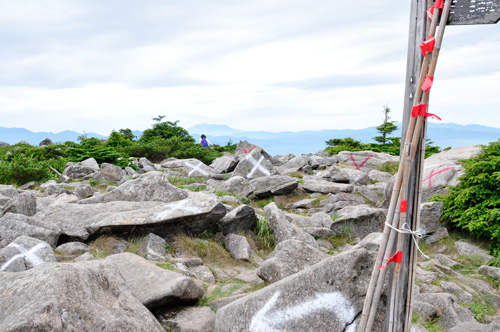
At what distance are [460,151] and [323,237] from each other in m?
7.22

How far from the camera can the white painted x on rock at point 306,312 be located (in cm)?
520

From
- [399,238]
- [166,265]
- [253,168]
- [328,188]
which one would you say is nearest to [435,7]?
[399,238]

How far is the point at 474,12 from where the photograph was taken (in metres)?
4.73

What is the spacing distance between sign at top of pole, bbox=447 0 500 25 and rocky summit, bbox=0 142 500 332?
2725mm

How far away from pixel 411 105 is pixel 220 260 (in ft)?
15.4

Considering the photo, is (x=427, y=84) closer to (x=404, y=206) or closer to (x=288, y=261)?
(x=404, y=206)

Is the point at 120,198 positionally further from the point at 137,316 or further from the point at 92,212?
the point at 137,316

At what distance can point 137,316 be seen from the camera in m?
5.02

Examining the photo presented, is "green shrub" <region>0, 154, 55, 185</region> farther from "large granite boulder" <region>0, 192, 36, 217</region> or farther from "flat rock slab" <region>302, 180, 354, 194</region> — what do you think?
"flat rock slab" <region>302, 180, 354, 194</region>

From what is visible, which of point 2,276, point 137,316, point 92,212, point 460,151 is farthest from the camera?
point 460,151

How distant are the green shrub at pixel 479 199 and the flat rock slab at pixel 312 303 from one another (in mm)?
6078

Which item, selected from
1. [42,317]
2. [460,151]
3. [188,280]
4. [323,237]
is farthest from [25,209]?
[460,151]

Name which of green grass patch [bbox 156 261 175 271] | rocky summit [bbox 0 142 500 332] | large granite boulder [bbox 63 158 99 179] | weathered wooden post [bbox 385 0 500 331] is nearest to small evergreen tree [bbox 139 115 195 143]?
large granite boulder [bbox 63 158 99 179]

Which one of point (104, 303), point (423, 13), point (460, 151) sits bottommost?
point (104, 303)
